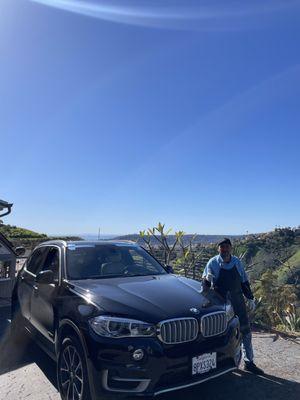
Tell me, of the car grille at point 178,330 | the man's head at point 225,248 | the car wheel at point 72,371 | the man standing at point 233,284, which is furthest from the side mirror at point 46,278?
the man's head at point 225,248

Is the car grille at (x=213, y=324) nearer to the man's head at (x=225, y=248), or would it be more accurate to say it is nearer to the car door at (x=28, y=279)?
the man's head at (x=225, y=248)

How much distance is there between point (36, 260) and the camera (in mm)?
6152

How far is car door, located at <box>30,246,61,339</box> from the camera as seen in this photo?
4.68 meters

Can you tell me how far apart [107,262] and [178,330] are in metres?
1.84

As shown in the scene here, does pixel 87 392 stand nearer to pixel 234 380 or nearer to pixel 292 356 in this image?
pixel 234 380

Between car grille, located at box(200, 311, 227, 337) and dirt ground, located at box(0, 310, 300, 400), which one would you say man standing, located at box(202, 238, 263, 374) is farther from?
car grille, located at box(200, 311, 227, 337)

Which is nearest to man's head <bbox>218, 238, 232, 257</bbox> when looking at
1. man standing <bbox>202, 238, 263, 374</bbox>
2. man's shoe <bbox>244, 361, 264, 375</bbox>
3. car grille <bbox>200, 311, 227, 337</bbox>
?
man standing <bbox>202, 238, 263, 374</bbox>

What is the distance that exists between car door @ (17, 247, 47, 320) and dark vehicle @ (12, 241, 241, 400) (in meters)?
0.64

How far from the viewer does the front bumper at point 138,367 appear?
351 centimetres

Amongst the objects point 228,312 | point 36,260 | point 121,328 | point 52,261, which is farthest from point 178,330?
point 36,260

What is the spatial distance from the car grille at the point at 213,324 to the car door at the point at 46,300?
6.01ft

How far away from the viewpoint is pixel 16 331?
6.49m

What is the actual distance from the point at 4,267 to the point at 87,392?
7732 mm

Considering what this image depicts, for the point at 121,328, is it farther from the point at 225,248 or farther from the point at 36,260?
the point at 36,260
